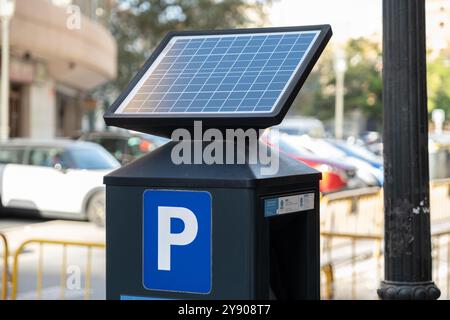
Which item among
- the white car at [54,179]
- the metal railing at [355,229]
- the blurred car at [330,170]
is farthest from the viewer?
the blurred car at [330,170]

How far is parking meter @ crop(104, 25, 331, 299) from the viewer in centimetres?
329

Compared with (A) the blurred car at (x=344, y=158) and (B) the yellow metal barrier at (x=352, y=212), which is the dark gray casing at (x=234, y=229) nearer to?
(B) the yellow metal barrier at (x=352, y=212)

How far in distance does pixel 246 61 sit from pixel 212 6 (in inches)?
Answer: 1616

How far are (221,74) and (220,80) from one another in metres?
0.05

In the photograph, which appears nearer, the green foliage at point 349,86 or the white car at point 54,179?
the white car at point 54,179

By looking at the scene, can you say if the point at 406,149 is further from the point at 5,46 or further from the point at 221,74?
the point at 5,46

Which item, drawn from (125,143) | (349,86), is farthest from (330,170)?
(349,86)

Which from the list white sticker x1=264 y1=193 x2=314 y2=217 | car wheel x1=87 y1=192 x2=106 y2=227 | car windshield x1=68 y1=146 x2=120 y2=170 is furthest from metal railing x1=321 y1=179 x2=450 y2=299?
white sticker x1=264 y1=193 x2=314 y2=217

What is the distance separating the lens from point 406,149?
4.50 m

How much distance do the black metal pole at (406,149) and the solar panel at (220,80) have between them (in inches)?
37.3

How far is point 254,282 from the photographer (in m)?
3.28

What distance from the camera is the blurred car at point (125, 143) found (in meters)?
19.7

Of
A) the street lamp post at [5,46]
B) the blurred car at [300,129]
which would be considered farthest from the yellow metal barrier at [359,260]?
the street lamp post at [5,46]

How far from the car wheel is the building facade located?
40.5ft
